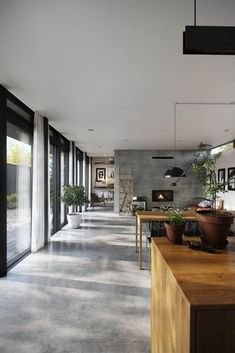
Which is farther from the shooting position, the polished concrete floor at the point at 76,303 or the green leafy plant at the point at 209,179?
the polished concrete floor at the point at 76,303

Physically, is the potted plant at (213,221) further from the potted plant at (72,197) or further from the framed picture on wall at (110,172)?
the framed picture on wall at (110,172)

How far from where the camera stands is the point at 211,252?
1769 mm

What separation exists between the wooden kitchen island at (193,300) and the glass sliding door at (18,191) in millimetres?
3342

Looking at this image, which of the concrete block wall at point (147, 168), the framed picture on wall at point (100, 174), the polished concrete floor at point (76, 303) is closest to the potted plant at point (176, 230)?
the polished concrete floor at point (76, 303)

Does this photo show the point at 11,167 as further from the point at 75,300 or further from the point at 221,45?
the point at 221,45

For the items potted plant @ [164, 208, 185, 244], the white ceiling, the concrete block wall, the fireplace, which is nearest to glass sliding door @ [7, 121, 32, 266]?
the white ceiling

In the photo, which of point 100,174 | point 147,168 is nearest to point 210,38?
point 147,168

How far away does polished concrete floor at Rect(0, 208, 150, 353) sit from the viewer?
2.47 m

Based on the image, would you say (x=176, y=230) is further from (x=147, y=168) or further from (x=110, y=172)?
(x=110, y=172)

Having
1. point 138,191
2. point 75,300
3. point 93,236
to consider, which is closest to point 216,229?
point 75,300

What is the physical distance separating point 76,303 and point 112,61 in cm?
286

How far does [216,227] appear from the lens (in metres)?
1.86

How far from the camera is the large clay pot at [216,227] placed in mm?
1836

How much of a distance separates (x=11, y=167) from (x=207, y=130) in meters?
5.13
